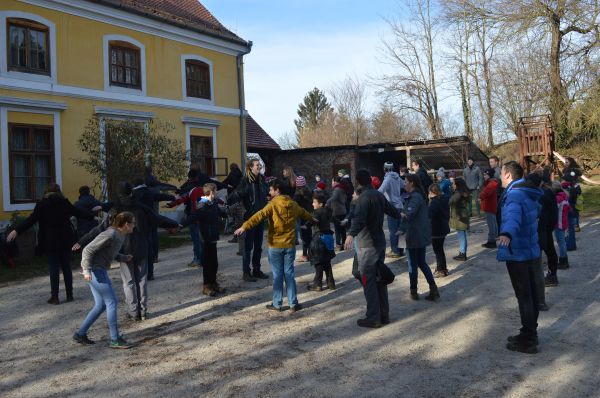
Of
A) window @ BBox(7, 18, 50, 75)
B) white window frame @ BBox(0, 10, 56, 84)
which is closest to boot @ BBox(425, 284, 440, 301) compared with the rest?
white window frame @ BBox(0, 10, 56, 84)

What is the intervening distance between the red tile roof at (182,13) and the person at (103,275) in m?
11.9

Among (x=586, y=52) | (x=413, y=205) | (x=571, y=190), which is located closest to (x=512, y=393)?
(x=413, y=205)

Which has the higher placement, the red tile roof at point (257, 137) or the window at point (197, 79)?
the window at point (197, 79)

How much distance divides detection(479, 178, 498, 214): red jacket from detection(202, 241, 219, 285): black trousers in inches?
221

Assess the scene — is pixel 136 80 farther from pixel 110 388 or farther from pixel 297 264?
pixel 110 388

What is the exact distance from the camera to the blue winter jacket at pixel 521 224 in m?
5.14

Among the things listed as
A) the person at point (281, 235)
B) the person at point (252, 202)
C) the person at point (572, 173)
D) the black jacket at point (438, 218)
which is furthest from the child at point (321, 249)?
the person at point (572, 173)

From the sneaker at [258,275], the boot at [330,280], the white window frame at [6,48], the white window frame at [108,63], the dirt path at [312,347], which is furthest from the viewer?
the white window frame at [108,63]

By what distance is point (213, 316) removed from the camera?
676cm

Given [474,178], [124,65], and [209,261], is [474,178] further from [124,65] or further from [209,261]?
[124,65]

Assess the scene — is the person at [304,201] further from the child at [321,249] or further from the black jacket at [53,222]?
the black jacket at [53,222]

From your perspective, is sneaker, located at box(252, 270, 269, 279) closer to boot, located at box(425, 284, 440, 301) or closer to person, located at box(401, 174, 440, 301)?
person, located at box(401, 174, 440, 301)

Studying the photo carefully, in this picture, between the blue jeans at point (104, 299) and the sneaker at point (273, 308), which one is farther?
the sneaker at point (273, 308)

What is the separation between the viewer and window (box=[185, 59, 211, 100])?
18.6 m
